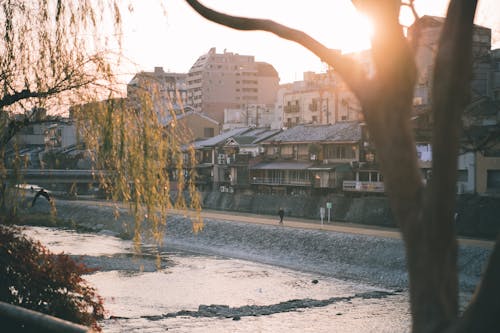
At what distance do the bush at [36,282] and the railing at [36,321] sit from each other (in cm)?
231

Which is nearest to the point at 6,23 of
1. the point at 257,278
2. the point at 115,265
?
the point at 257,278

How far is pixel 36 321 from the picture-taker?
4512mm

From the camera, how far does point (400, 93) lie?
3385 millimetres

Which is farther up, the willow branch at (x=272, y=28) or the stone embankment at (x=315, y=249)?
the willow branch at (x=272, y=28)

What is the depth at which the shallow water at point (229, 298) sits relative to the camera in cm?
1798

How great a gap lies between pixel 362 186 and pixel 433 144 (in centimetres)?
3879

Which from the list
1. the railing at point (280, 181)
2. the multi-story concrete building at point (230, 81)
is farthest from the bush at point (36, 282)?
the multi-story concrete building at point (230, 81)

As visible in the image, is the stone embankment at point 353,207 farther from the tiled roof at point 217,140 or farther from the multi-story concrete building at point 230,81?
the multi-story concrete building at point 230,81

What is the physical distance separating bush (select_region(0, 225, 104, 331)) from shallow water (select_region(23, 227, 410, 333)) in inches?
356

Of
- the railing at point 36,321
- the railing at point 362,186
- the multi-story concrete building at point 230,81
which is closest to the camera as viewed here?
the railing at point 36,321

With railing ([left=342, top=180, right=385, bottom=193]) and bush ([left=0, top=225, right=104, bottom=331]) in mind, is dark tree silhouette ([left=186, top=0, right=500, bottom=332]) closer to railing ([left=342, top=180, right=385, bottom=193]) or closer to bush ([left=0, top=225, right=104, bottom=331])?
bush ([left=0, top=225, right=104, bottom=331])

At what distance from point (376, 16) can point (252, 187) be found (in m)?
50.1

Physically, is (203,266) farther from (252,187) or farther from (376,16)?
(376,16)

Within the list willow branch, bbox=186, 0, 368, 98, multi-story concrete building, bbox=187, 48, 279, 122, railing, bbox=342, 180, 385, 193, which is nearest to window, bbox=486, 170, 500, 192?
railing, bbox=342, 180, 385, 193
